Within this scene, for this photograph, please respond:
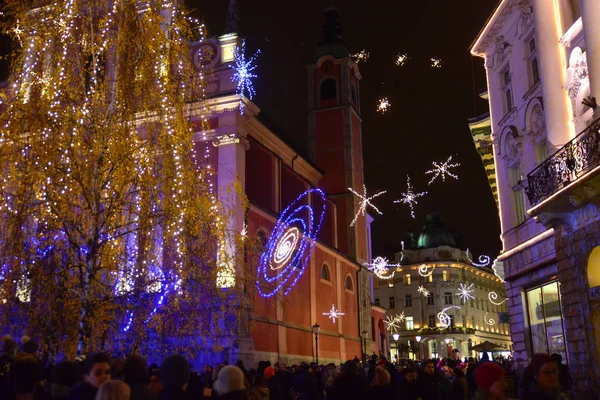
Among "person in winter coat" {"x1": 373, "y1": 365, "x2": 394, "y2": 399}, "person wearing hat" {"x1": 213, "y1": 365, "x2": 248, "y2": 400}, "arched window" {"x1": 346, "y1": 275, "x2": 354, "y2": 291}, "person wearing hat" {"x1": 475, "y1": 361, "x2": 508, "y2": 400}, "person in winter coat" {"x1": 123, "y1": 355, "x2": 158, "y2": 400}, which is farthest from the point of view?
"arched window" {"x1": 346, "y1": 275, "x2": 354, "y2": 291}

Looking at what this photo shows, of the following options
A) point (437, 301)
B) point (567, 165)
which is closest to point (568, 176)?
point (567, 165)

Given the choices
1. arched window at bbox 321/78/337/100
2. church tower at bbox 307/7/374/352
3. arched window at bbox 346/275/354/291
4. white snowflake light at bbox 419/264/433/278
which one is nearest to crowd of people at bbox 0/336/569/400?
arched window at bbox 346/275/354/291

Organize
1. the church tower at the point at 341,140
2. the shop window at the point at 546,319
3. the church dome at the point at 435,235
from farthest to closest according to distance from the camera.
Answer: the church dome at the point at 435,235, the church tower at the point at 341,140, the shop window at the point at 546,319

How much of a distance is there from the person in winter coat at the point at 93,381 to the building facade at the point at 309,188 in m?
8.42

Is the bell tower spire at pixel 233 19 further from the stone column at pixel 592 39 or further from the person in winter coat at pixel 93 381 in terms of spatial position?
the person in winter coat at pixel 93 381

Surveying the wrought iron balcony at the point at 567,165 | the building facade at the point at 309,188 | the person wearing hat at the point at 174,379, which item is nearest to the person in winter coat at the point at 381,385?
the person wearing hat at the point at 174,379

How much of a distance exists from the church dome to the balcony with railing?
227 ft

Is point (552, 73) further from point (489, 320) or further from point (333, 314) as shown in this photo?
point (489, 320)

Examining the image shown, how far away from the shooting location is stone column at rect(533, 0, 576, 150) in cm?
1670

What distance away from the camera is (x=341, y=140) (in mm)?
41375

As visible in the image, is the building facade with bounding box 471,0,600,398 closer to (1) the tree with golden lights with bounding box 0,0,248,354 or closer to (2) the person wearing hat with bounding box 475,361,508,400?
(1) the tree with golden lights with bounding box 0,0,248,354

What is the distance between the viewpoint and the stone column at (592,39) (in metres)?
Answer: 14.3

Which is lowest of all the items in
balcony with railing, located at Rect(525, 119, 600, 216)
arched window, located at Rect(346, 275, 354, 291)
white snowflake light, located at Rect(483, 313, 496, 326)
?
balcony with railing, located at Rect(525, 119, 600, 216)

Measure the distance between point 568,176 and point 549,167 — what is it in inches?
47.7
